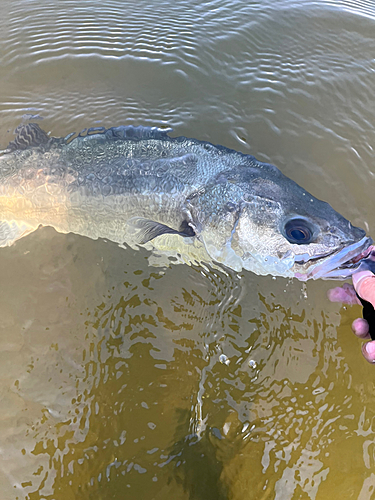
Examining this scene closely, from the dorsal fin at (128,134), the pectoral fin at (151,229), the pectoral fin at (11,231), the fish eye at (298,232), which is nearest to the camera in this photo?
the fish eye at (298,232)

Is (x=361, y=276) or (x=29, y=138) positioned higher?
(x=29, y=138)

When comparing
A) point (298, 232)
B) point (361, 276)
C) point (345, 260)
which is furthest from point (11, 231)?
point (361, 276)

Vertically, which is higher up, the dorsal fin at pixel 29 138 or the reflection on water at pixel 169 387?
the dorsal fin at pixel 29 138

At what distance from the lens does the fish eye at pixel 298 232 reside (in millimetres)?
2603

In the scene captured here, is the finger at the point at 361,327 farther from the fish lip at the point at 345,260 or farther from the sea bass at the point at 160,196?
the sea bass at the point at 160,196

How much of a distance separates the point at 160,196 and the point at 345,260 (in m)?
1.69

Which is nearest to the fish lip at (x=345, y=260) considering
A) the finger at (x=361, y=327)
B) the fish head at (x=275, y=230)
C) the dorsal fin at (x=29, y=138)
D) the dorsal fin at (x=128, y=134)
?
the fish head at (x=275, y=230)

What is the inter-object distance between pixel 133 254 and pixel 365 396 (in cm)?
259

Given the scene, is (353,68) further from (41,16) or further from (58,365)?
(58,365)

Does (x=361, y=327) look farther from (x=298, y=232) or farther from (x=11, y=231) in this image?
(x=11, y=231)

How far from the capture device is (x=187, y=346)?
3.04m

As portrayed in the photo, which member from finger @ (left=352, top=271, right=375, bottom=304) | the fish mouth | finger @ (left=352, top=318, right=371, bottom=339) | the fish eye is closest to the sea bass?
the fish eye

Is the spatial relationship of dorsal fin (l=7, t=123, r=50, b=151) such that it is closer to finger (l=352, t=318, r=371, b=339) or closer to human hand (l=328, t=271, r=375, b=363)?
human hand (l=328, t=271, r=375, b=363)

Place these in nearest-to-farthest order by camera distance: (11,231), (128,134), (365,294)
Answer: (365,294), (128,134), (11,231)
